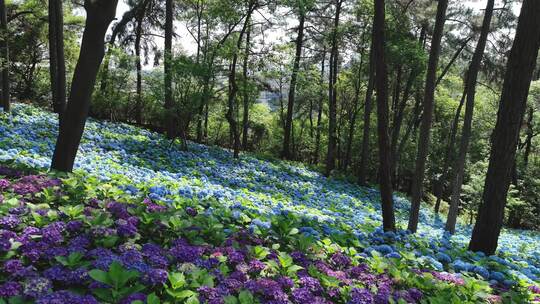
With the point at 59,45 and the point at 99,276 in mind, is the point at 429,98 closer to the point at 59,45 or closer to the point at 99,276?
the point at 99,276

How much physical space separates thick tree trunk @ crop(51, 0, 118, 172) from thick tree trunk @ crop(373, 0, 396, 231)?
3.81m

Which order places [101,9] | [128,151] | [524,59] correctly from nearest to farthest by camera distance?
[101,9], [524,59], [128,151]

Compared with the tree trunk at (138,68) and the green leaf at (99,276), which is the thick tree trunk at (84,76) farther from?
the tree trunk at (138,68)

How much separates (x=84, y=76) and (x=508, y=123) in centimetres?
564

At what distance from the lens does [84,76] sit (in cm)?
512

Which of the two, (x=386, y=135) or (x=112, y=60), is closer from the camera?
(x=386, y=135)

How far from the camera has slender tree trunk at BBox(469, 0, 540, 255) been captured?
5488mm

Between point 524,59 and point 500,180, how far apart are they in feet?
5.45

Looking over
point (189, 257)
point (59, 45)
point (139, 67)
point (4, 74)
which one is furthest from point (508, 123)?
point (139, 67)

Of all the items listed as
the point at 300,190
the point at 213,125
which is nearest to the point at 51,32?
the point at 300,190

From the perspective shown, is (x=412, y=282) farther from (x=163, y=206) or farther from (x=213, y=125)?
(x=213, y=125)

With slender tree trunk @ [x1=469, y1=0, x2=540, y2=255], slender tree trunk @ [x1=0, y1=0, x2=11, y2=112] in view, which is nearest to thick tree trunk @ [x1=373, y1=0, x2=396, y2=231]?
slender tree trunk @ [x1=469, y1=0, x2=540, y2=255]

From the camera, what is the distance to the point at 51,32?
1290cm

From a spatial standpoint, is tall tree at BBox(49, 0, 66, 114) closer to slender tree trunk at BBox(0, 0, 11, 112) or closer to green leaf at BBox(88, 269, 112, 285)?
slender tree trunk at BBox(0, 0, 11, 112)
